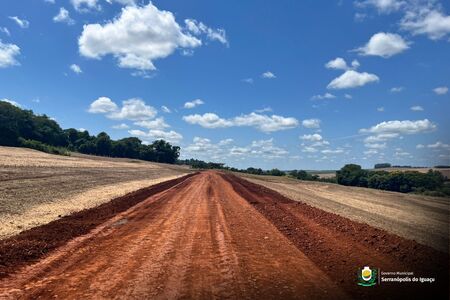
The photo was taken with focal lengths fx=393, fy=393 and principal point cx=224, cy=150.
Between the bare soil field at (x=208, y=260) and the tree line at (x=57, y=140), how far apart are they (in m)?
90.4

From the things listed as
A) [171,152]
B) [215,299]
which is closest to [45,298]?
[215,299]

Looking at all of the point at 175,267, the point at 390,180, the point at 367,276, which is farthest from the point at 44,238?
the point at 390,180

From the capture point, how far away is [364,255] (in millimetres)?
11172

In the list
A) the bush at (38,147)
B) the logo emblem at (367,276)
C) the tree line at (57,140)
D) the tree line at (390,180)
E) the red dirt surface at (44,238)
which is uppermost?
the tree line at (57,140)

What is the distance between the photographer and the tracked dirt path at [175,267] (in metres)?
7.87

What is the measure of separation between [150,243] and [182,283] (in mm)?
4126

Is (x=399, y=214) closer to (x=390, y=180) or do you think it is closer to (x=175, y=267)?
(x=175, y=267)

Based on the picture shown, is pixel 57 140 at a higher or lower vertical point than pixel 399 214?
higher

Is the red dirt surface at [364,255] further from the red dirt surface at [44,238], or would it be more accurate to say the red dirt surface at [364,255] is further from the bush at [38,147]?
the bush at [38,147]

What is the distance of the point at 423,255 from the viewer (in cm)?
1132

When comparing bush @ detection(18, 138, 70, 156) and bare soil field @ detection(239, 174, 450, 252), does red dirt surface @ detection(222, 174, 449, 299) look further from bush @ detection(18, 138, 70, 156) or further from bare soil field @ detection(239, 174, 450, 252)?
bush @ detection(18, 138, 70, 156)

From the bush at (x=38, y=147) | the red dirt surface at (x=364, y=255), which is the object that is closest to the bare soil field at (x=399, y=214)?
the red dirt surface at (x=364, y=255)

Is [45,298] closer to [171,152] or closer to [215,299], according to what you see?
[215,299]

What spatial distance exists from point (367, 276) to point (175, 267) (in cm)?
447
